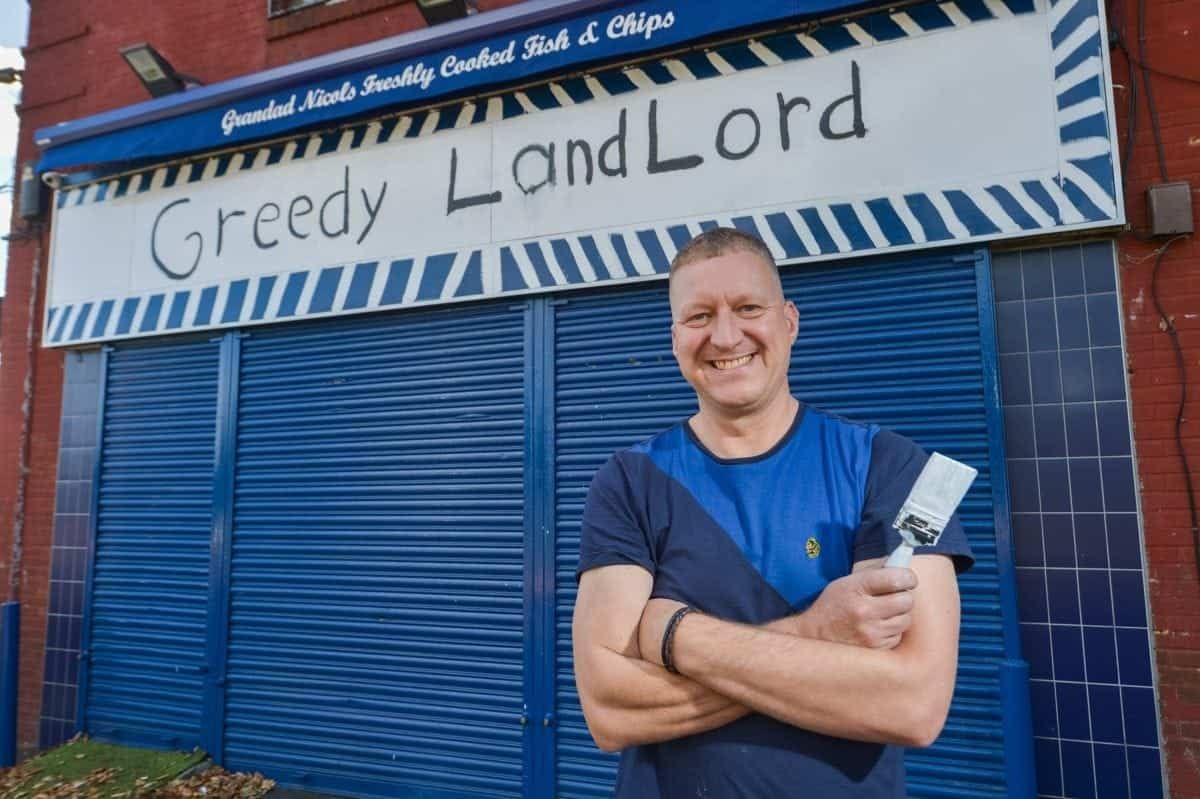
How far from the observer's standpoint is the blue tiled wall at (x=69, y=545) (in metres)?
5.95

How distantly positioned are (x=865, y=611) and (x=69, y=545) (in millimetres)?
7043

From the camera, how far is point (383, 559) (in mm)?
4965

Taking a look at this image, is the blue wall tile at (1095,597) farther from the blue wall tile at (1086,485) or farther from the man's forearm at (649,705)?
the man's forearm at (649,705)

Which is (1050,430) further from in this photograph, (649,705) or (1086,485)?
(649,705)

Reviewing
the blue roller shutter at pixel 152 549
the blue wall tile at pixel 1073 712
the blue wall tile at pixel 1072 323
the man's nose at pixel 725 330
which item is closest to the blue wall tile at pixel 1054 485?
the blue wall tile at pixel 1072 323

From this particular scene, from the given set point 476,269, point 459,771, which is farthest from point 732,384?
point 459,771

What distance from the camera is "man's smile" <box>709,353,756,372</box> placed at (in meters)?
1.81

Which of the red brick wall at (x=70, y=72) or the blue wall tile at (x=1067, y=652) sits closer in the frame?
the blue wall tile at (x=1067, y=652)

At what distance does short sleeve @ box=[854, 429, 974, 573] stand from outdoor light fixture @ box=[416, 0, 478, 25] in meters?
4.83

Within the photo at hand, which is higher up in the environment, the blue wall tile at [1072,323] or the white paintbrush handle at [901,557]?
the blue wall tile at [1072,323]

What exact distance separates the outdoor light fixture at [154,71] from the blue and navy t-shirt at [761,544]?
20.8 feet

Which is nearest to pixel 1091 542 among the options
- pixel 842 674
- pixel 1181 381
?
pixel 1181 381

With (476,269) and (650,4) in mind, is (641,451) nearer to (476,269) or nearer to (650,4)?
(476,269)

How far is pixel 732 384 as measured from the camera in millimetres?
1794
